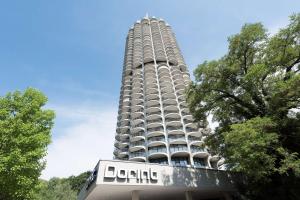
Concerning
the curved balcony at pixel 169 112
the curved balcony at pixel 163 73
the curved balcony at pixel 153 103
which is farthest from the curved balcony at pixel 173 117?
the curved balcony at pixel 163 73

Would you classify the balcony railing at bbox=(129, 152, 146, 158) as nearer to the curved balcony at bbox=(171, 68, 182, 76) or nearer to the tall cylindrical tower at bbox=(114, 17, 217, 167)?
the tall cylindrical tower at bbox=(114, 17, 217, 167)

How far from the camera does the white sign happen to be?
59.0 feet

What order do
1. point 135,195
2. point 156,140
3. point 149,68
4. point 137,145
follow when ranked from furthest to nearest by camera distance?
1. point 149,68
2. point 137,145
3. point 156,140
4. point 135,195

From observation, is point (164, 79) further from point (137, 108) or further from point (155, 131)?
point (155, 131)

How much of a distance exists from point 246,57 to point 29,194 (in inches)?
833

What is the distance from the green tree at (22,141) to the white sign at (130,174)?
5005 mm

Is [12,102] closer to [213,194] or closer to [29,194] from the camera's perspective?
[29,194]

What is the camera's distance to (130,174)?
1878 centimetres

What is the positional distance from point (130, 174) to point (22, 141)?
8554 millimetres

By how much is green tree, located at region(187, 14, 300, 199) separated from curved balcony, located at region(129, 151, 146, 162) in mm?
32914

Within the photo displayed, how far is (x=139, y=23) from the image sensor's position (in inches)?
3777

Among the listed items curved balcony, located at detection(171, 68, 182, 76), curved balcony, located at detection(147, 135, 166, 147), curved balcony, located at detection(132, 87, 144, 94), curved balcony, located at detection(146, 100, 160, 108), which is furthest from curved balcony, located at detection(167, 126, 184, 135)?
curved balcony, located at detection(171, 68, 182, 76)

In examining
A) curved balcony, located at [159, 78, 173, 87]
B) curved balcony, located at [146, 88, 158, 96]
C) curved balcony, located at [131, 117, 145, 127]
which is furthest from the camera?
curved balcony, located at [159, 78, 173, 87]

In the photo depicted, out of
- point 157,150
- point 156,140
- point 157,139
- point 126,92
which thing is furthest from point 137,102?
point 157,150
